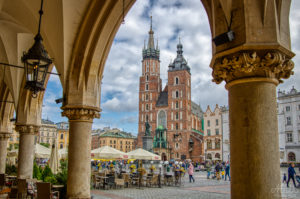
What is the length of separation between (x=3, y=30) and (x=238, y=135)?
9.75 m

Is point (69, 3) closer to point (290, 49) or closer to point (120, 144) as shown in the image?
point (290, 49)

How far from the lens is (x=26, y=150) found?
1100 cm

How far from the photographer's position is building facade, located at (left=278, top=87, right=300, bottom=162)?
42.4 m

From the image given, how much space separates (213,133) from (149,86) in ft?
84.4

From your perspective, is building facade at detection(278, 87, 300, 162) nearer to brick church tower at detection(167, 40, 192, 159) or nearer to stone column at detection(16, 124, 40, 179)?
brick church tower at detection(167, 40, 192, 159)

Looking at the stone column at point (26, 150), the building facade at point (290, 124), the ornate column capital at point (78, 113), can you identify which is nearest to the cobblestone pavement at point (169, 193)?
the stone column at point (26, 150)

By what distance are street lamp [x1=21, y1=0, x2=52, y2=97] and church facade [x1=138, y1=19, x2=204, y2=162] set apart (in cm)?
6355

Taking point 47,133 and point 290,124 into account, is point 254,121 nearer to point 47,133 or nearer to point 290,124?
point 290,124

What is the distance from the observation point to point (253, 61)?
10.5ft

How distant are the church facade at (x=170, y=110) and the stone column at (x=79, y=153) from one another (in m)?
62.1

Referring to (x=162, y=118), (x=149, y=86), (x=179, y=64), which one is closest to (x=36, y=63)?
(x=162, y=118)

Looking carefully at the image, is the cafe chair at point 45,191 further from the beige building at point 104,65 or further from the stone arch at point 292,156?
the stone arch at point 292,156

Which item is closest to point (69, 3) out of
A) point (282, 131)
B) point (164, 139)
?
point (282, 131)

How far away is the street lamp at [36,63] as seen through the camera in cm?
579
